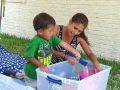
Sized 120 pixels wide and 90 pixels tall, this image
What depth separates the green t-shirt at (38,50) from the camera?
176cm

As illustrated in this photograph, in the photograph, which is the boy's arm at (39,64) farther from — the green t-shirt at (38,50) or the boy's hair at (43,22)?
the boy's hair at (43,22)

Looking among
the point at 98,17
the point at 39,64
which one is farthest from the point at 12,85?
the point at 98,17

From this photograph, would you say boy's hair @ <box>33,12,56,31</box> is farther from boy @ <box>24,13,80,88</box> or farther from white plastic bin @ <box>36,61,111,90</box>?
white plastic bin @ <box>36,61,111,90</box>

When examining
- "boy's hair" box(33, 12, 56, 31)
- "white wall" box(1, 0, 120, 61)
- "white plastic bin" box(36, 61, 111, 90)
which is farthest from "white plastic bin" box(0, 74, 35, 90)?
"white wall" box(1, 0, 120, 61)

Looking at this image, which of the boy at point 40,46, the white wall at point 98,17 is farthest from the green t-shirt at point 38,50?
the white wall at point 98,17

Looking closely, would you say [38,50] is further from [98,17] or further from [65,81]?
[98,17]

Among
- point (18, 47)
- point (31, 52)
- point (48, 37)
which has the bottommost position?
point (18, 47)

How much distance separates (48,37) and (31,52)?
0.61ft

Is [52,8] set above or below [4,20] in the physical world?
above

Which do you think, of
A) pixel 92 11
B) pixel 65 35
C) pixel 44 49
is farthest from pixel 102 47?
pixel 44 49

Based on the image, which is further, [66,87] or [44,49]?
[44,49]

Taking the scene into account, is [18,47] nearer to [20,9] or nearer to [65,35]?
[20,9]

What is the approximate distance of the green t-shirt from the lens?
1762 millimetres

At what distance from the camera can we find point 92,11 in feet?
14.1
